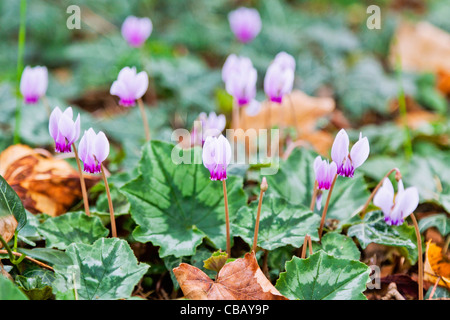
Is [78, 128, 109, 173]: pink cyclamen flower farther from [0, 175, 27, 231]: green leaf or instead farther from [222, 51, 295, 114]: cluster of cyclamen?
[222, 51, 295, 114]: cluster of cyclamen

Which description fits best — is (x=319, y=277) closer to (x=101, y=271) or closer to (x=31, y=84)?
(x=101, y=271)

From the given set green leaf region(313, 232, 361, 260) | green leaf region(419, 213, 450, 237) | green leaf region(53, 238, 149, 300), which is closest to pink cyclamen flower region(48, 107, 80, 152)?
green leaf region(53, 238, 149, 300)

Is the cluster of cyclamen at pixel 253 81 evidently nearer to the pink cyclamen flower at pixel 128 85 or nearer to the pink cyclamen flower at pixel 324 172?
the pink cyclamen flower at pixel 128 85

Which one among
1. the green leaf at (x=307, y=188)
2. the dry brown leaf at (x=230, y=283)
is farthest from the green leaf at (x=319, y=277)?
the green leaf at (x=307, y=188)

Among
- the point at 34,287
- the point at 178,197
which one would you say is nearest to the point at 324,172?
the point at 178,197

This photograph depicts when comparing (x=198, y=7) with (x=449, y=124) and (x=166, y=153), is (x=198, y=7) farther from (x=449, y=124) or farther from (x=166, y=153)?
(x=166, y=153)

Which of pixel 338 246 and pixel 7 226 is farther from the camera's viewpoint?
pixel 338 246
